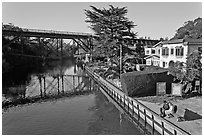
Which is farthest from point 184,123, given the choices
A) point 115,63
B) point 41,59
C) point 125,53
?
point 41,59

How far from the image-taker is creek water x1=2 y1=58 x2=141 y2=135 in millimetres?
15344

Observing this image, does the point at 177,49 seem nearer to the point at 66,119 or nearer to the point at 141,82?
the point at 141,82

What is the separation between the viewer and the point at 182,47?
31047 mm

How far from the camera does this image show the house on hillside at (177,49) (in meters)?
30.0

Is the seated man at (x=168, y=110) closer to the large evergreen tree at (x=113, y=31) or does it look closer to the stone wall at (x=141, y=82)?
the stone wall at (x=141, y=82)

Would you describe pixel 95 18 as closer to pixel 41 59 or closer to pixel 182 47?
pixel 182 47

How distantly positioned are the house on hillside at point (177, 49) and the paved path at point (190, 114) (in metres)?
12.4

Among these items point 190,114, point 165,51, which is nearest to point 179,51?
point 165,51

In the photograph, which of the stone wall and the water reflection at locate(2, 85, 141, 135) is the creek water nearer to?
the water reflection at locate(2, 85, 141, 135)

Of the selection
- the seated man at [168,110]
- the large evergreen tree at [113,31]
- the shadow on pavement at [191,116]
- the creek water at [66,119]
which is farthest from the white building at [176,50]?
the seated man at [168,110]

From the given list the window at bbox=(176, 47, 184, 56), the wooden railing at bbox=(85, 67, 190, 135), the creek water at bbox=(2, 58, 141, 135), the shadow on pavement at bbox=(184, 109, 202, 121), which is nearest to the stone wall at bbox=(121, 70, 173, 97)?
the wooden railing at bbox=(85, 67, 190, 135)

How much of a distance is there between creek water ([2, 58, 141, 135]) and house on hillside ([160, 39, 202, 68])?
13.6 metres

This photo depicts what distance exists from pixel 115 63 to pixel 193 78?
15.3 m

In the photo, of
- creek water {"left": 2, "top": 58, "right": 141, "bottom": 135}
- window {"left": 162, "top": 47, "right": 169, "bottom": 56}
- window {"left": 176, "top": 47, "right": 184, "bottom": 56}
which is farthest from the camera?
window {"left": 162, "top": 47, "right": 169, "bottom": 56}
